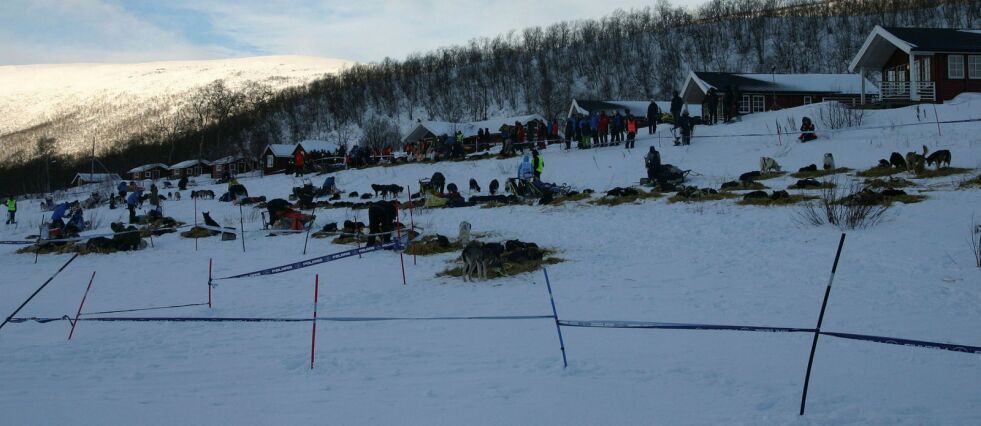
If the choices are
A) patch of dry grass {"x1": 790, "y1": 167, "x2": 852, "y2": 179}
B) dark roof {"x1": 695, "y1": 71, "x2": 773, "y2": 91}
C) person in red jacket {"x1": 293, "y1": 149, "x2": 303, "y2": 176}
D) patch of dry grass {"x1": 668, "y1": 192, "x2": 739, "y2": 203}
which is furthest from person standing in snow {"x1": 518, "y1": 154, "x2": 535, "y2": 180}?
person in red jacket {"x1": 293, "y1": 149, "x2": 303, "y2": 176}

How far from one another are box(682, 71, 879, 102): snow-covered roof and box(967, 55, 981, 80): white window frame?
7.74 metres

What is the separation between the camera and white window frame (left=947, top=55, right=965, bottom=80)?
27.7m

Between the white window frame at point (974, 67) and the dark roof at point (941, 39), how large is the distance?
440 mm

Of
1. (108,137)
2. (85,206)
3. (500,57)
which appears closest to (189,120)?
(108,137)

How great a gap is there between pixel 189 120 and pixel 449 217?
12831 centimetres

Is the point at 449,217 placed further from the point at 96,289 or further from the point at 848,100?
the point at 848,100

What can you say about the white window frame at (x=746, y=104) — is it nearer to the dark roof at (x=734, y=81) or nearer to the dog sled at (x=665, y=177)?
the dark roof at (x=734, y=81)

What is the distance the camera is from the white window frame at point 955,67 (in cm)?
2767

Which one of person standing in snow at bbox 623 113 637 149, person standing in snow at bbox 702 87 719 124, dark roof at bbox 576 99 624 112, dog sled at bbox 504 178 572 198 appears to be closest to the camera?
dog sled at bbox 504 178 572 198

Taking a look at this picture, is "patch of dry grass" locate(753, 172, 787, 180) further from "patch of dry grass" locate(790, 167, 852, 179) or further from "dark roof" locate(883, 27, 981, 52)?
"dark roof" locate(883, 27, 981, 52)

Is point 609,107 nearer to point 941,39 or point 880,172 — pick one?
point 941,39

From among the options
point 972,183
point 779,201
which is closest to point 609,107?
point 779,201

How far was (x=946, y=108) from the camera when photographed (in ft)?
77.0

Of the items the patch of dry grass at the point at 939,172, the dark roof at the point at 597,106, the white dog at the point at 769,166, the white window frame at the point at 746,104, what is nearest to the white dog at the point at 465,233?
the white dog at the point at 769,166
